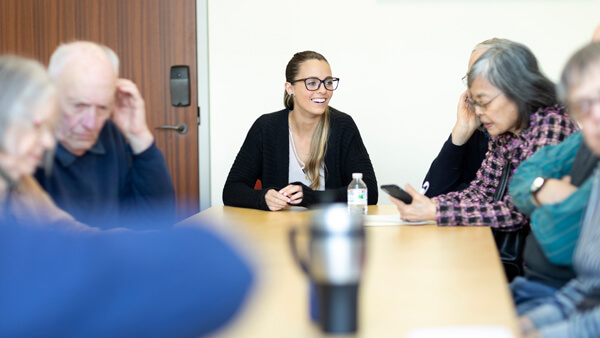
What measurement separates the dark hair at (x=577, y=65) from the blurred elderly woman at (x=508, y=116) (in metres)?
0.66

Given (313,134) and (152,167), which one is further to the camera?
(313,134)

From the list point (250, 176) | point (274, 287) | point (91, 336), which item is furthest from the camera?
point (250, 176)

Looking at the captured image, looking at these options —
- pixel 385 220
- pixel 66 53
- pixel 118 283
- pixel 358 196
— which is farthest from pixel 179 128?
pixel 118 283

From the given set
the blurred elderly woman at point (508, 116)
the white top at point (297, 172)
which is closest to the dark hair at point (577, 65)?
the blurred elderly woman at point (508, 116)

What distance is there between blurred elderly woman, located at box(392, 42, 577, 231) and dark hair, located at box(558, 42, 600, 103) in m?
0.66

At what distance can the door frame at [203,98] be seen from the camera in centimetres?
370

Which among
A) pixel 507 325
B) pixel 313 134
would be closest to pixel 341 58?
pixel 313 134

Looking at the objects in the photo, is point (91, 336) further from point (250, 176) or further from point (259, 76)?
point (259, 76)

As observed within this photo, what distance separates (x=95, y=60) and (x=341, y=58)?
2.21 metres

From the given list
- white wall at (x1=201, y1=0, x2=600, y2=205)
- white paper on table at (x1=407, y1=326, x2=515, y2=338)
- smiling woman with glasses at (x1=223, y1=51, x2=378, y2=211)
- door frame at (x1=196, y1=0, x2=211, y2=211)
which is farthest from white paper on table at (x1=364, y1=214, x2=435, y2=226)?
door frame at (x1=196, y1=0, x2=211, y2=211)

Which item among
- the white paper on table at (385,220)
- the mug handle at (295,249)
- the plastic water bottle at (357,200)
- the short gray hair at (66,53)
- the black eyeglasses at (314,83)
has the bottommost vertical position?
the white paper on table at (385,220)

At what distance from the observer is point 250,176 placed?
2.77 metres

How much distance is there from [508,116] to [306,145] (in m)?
1.10

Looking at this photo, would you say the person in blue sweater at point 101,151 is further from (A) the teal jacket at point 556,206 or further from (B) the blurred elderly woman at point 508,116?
(A) the teal jacket at point 556,206
